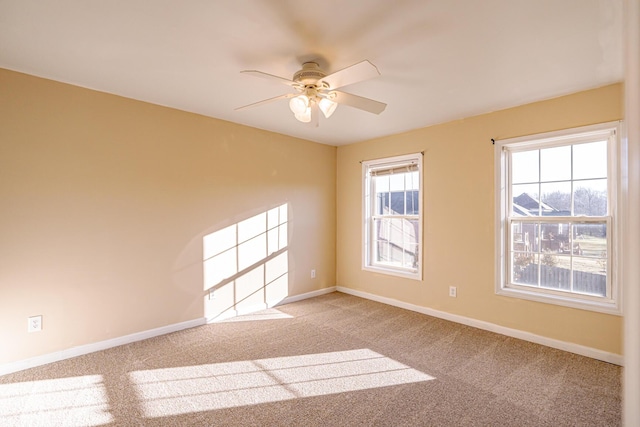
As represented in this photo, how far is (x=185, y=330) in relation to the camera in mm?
3559

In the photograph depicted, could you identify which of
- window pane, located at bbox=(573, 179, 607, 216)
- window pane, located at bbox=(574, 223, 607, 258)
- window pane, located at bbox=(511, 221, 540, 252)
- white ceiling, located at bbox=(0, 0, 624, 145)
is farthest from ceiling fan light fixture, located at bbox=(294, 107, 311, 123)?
window pane, located at bbox=(574, 223, 607, 258)

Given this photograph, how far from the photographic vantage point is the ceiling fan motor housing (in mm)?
2355

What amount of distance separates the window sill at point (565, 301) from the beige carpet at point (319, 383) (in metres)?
0.45

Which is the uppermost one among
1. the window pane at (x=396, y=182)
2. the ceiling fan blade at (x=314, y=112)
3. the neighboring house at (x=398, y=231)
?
the ceiling fan blade at (x=314, y=112)

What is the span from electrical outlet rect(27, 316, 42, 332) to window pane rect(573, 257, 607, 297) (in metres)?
4.92

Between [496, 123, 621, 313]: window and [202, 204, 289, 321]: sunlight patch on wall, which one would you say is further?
[202, 204, 289, 321]: sunlight patch on wall

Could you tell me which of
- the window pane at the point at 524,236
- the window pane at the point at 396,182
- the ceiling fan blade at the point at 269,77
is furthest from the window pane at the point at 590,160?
the ceiling fan blade at the point at 269,77

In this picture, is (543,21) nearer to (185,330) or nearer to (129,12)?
(129,12)

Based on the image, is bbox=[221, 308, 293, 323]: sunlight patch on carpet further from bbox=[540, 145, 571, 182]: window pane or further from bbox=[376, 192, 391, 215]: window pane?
bbox=[540, 145, 571, 182]: window pane

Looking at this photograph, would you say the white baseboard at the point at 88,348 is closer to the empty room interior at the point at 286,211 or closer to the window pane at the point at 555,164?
the empty room interior at the point at 286,211

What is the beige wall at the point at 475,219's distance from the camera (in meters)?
2.95

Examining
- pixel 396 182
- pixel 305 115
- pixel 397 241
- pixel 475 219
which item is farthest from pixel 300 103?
pixel 397 241

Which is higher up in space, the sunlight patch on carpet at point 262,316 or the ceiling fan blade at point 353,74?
the ceiling fan blade at point 353,74

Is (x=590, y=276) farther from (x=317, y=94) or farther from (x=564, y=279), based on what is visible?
(x=317, y=94)
